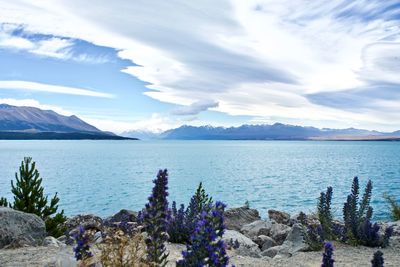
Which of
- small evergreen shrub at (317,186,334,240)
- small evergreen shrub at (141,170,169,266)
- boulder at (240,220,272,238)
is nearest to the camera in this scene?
small evergreen shrub at (141,170,169,266)

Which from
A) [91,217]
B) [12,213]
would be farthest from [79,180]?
[12,213]

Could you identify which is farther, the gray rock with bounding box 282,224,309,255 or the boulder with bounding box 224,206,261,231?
the boulder with bounding box 224,206,261,231

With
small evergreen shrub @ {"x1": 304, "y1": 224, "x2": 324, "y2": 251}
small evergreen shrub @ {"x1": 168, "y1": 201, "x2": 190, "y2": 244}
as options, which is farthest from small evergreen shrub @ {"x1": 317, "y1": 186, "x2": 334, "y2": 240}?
small evergreen shrub @ {"x1": 168, "y1": 201, "x2": 190, "y2": 244}

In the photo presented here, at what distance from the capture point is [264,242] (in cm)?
1602

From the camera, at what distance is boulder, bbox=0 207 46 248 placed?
11508mm

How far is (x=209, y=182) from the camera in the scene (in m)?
60.8

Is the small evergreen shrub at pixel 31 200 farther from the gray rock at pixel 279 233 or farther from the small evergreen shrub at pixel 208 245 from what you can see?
the small evergreen shrub at pixel 208 245

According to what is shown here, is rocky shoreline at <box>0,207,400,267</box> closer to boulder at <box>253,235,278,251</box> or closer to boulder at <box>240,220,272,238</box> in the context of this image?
boulder at <box>253,235,278,251</box>

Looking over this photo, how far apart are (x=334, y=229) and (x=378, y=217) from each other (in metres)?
21.2

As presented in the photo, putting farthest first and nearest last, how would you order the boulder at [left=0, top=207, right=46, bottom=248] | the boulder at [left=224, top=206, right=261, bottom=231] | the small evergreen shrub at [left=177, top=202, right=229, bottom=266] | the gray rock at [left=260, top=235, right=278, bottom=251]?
the boulder at [left=224, top=206, right=261, bottom=231], the gray rock at [left=260, top=235, right=278, bottom=251], the boulder at [left=0, top=207, right=46, bottom=248], the small evergreen shrub at [left=177, top=202, right=229, bottom=266]

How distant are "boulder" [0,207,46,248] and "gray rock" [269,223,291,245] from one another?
8964 mm

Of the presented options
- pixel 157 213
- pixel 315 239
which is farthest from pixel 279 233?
pixel 157 213

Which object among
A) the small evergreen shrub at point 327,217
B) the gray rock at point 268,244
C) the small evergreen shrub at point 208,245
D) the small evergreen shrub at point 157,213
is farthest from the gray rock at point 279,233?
the small evergreen shrub at point 208,245

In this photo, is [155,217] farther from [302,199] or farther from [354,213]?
[302,199]
